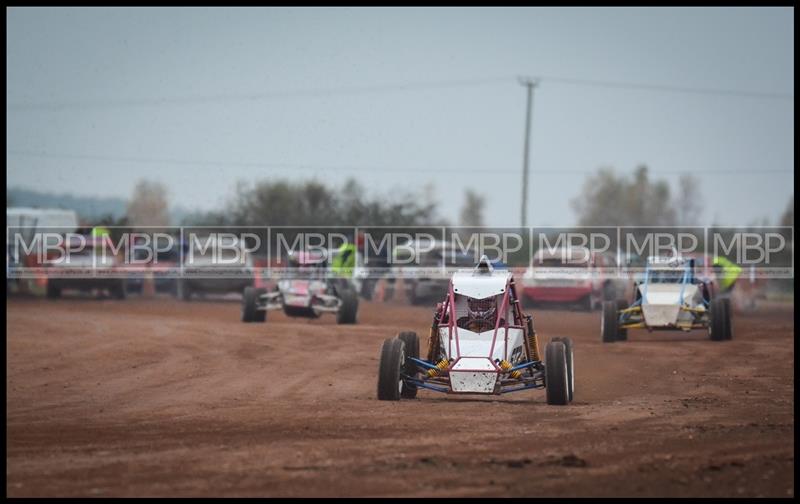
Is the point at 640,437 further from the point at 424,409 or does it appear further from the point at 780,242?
the point at 780,242

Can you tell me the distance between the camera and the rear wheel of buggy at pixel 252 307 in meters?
26.0

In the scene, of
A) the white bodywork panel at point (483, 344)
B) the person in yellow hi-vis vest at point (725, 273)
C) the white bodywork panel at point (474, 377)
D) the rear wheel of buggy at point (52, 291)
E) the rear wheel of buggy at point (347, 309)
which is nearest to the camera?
the white bodywork panel at point (474, 377)

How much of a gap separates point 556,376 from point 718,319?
381 inches

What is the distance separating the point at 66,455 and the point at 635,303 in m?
14.3

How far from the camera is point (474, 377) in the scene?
13.1 meters

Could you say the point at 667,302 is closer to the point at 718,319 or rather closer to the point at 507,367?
the point at 718,319

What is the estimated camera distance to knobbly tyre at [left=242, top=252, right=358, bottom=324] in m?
25.9

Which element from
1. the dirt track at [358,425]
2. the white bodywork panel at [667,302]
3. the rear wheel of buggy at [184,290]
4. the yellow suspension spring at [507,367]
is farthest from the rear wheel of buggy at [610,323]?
the rear wheel of buggy at [184,290]

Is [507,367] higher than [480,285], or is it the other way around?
[480,285]

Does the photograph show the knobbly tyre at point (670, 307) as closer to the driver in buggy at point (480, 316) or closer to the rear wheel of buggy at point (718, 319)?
the rear wheel of buggy at point (718, 319)

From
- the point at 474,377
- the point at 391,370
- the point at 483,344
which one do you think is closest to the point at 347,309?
the point at 483,344

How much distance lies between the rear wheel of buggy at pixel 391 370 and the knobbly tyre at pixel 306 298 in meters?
12.3

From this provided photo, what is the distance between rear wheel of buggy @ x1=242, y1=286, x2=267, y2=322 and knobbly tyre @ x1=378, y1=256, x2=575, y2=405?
1154cm

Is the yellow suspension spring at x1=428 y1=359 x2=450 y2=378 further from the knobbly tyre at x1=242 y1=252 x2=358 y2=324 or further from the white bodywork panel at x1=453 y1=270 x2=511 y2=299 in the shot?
the knobbly tyre at x1=242 y1=252 x2=358 y2=324
